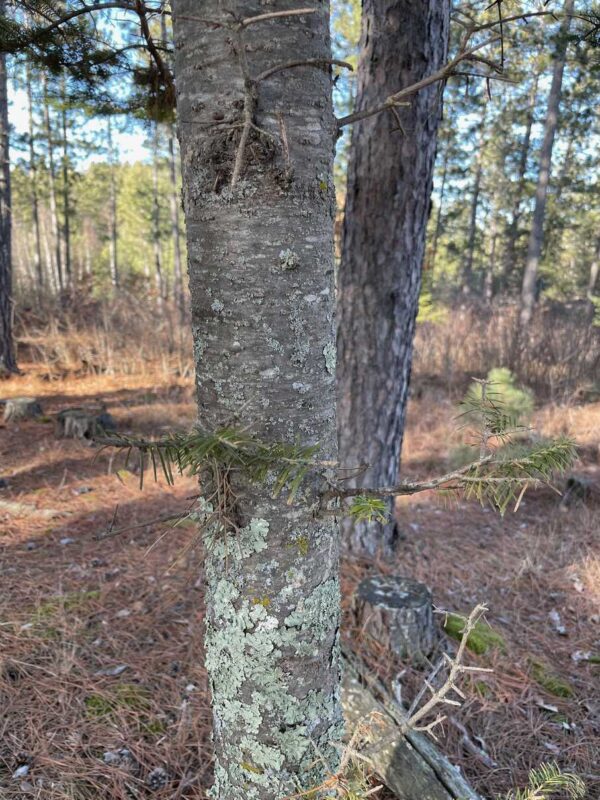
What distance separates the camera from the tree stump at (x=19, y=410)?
19.5 feet

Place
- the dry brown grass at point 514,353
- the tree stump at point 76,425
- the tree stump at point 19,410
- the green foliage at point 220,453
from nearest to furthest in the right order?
the green foliage at point 220,453 < the tree stump at point 76,425 < the tree stump at point 19,410 < the dry brown grass at point 514,353

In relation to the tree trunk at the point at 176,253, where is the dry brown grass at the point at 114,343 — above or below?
below

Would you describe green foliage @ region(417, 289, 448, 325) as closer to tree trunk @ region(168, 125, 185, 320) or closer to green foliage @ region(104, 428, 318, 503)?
tree trunk @ region(168, 125, 185, 320)

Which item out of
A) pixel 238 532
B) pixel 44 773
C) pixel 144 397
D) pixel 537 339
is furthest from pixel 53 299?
pixel 238 532

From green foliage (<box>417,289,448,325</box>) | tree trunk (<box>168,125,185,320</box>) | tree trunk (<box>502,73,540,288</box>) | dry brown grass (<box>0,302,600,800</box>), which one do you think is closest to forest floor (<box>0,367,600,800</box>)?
dry brown grass (<box>0,302,600,800</box>)

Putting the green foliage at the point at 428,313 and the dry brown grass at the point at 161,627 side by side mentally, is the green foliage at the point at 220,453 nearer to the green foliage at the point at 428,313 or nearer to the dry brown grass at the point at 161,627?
the dry brown grass at the point at 161,627

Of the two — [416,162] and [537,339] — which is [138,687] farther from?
[537,339]

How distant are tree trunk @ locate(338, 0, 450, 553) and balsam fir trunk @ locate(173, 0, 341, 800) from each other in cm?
153

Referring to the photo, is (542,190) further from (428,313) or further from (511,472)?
(511,472)

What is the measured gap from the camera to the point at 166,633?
2.62 meters

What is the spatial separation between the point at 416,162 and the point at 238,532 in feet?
8.40

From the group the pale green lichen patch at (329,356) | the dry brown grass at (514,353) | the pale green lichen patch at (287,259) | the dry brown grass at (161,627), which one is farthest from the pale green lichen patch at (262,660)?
the dry brown grass at (514,353)

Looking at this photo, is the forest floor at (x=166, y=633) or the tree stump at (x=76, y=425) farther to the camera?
the tree stump at (x=76, y=425)

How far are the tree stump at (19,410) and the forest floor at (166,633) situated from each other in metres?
1.37
